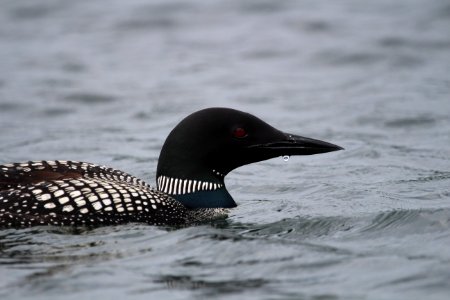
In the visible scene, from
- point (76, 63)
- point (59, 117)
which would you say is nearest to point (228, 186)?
point (59, 117)

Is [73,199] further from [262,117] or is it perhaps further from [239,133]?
[262,117]

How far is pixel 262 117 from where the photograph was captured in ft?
33.1

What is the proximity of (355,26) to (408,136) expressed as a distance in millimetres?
4541

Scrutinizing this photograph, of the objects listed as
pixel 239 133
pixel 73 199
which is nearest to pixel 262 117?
pixel 239 133

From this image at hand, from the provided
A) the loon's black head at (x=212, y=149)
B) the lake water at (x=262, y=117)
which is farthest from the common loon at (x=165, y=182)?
the lake water at (x=262, y=117)

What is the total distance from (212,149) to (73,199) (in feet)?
3.08

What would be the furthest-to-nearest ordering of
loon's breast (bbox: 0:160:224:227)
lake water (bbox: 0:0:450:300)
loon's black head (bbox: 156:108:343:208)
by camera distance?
loon's black head (bbox: 156:108:343:208) < loon's breast (bbox: 0:160:224:227) < lake water (bbox: 0:0:450:300)

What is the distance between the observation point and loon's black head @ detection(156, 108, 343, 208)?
20.0 feet

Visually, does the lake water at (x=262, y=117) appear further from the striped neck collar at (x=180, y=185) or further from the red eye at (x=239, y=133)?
the red eye at (x=239, y=133)

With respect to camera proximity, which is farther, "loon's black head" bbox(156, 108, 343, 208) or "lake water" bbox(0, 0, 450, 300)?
"loon's black head" bbox(156, 108, 343, 208)

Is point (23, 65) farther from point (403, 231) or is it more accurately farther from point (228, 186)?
point (403, 231)

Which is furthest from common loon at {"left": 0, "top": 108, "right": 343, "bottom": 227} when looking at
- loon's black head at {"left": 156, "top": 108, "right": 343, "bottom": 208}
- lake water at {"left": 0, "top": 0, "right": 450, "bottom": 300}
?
lake water at {"left": 0, "top": 0, "right": 450, "bottom": 300}

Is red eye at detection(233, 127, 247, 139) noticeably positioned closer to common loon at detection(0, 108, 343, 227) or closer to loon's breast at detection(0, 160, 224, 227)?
common loon at detection(0, 108, 343, 227)

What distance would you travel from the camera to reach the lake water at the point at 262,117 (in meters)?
5.01
